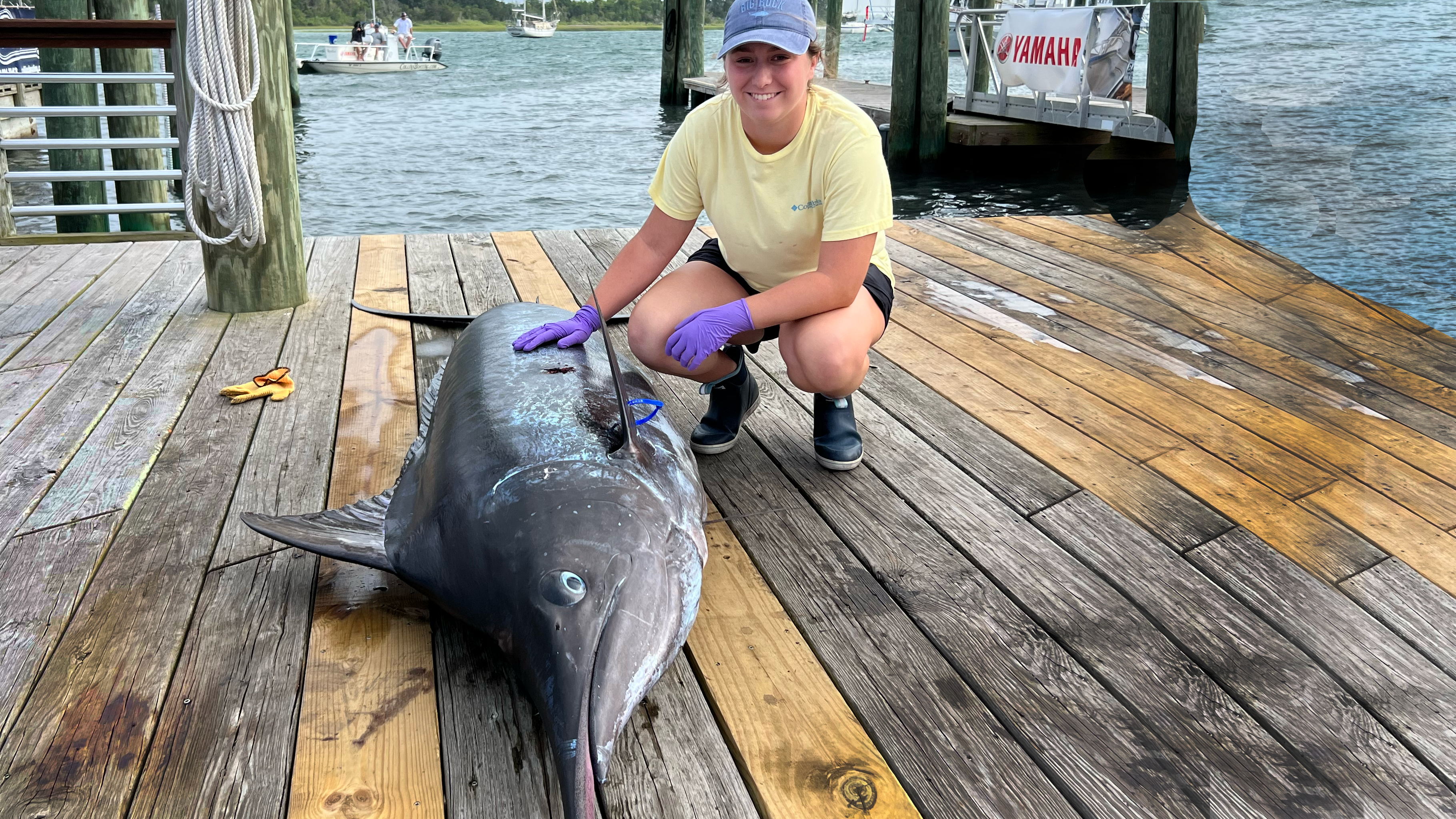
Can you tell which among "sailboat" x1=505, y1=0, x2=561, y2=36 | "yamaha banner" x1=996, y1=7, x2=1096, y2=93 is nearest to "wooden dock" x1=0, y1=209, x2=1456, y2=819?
"yamaha banner" x1=996, y1=7, x2=1096, y2=93

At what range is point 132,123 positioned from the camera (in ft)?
24.1

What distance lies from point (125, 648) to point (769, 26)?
1.78m

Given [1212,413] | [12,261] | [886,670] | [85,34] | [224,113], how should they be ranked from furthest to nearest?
[12,261]
[85,34]
[224,113]
[1212,413]
[886,670]

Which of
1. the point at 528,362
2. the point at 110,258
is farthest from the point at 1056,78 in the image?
the point at 528,362

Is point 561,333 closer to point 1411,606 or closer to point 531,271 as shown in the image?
point 1411,606

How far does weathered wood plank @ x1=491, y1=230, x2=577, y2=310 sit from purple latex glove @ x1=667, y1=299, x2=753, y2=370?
137cm

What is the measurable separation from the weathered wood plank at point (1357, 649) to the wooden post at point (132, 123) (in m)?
6.71

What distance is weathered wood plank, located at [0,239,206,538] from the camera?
8.16 feet

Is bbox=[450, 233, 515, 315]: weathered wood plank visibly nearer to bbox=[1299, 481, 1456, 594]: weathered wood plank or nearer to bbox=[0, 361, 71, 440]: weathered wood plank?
bbox=[0, 361, 71, 440]: weathered wood plank

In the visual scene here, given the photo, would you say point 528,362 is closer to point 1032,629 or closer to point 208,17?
point 1032,629

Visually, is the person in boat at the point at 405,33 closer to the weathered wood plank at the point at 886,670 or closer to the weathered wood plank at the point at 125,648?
the weathered wood plank at the point at 125,648

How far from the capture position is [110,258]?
15.3ft

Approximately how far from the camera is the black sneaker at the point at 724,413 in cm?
272

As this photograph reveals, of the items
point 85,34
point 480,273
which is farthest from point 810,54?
point 85,34
